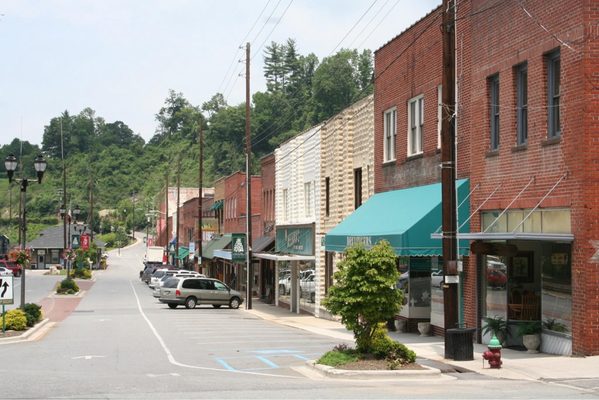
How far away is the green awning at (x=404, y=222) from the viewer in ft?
83.5

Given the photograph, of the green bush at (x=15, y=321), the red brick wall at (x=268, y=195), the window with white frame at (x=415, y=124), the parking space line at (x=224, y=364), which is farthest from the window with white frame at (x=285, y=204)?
the parking space line at (x=224, y=364)

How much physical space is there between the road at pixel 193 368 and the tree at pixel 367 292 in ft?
4.87

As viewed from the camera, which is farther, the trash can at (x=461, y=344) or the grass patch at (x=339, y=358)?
the trash can at (x=461, y=344)

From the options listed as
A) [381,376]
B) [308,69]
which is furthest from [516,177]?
[308,69]

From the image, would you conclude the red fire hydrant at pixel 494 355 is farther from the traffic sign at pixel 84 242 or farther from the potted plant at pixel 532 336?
the traffic sign at pixel 84 242

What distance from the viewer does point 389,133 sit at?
32.9 meters

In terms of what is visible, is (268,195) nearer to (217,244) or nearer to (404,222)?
(217,244)

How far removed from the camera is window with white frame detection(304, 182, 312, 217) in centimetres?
4503

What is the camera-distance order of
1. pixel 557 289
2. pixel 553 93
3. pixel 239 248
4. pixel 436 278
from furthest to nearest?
pixel 239 248 < pixel 436 278 < pixel 553 93 < pixel 557 289

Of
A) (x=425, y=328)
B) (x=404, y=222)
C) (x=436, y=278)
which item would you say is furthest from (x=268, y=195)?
(x=404, y=222)

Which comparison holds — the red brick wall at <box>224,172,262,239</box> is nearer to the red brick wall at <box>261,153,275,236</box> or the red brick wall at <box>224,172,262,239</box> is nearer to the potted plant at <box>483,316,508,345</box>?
the red brick wall at <box>261,153,275,236</box>

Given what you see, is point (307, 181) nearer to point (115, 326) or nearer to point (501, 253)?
point (115, 326)

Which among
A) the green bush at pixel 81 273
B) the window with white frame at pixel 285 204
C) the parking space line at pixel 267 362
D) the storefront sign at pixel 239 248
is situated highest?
the window with white frame at pixel 285 204

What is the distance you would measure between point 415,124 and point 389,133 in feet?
8.39
